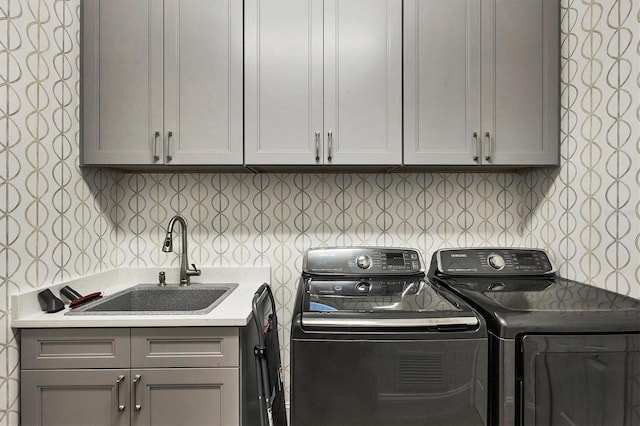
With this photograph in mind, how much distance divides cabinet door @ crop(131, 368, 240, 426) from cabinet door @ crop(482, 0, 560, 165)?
1.55m

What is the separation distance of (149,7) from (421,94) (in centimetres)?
134

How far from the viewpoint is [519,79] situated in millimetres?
1660

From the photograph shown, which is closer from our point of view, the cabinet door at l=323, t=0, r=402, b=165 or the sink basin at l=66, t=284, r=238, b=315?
the cabinet door at l=323, t=0, r=402, b=165

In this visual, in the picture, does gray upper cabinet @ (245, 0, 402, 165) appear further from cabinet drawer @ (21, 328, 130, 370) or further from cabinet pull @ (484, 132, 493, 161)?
cabinet drawer @ (21, 328, 130, 370)

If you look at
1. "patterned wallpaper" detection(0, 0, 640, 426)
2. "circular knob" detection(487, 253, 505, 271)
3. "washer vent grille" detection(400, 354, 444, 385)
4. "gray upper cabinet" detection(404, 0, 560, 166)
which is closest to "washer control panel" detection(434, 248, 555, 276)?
"circular knob" detection(487, 253, 505, 271)

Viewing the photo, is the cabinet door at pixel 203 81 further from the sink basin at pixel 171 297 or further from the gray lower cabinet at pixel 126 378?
the gray lower cabinet at pixel 126 378

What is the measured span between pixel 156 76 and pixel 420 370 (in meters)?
1.66

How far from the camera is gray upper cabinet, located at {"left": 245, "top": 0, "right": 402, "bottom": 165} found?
1.63 meters

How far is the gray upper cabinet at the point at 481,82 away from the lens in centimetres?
164

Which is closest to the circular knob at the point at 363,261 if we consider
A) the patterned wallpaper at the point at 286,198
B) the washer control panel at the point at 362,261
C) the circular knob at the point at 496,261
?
the washer control panel at the point at 362,261

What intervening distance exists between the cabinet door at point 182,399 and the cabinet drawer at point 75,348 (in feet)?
0.35

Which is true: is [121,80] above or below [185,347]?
above

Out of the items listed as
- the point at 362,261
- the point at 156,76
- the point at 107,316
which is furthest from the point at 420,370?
the point at 156,76

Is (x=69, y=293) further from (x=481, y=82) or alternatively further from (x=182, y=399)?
(x=481, y=82)
